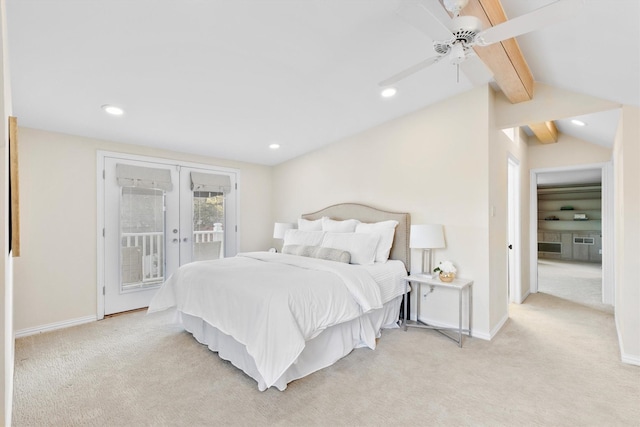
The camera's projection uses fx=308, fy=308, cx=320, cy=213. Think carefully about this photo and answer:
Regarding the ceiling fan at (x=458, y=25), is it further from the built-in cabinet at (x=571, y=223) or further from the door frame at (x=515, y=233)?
the built-in cabinet at (x=571, y=223)

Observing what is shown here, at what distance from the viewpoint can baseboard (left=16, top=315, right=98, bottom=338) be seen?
3.25 metres

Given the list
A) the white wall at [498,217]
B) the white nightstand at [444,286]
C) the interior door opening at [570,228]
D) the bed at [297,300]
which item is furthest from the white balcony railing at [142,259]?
the interior door opening at [570,228]

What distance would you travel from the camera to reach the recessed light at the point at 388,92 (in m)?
3.20

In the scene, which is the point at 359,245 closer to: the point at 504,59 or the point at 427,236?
the point at 427,236

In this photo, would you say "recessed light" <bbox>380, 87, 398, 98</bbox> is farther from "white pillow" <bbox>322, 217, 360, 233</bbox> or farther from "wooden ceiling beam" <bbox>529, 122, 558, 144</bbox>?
"wooden ceiling beam" <bbox>529, 122, 558, 144</bbox>

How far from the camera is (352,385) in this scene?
232 cm

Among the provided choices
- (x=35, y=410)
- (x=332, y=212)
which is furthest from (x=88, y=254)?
(x=332, y=212)

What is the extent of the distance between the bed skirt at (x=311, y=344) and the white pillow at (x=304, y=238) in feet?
4.26

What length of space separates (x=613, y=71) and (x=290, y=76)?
253 cm

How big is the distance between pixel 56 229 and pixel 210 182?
194 centimetres

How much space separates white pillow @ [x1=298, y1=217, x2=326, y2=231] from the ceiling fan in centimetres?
296

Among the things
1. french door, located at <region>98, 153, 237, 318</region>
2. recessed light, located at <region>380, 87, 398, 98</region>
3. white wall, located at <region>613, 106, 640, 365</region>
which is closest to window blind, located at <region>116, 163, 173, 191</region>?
french door, located at <region>98, 153, 237, 318</region>

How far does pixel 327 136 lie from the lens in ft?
14.6

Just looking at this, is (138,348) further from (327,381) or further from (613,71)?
(613,71)
